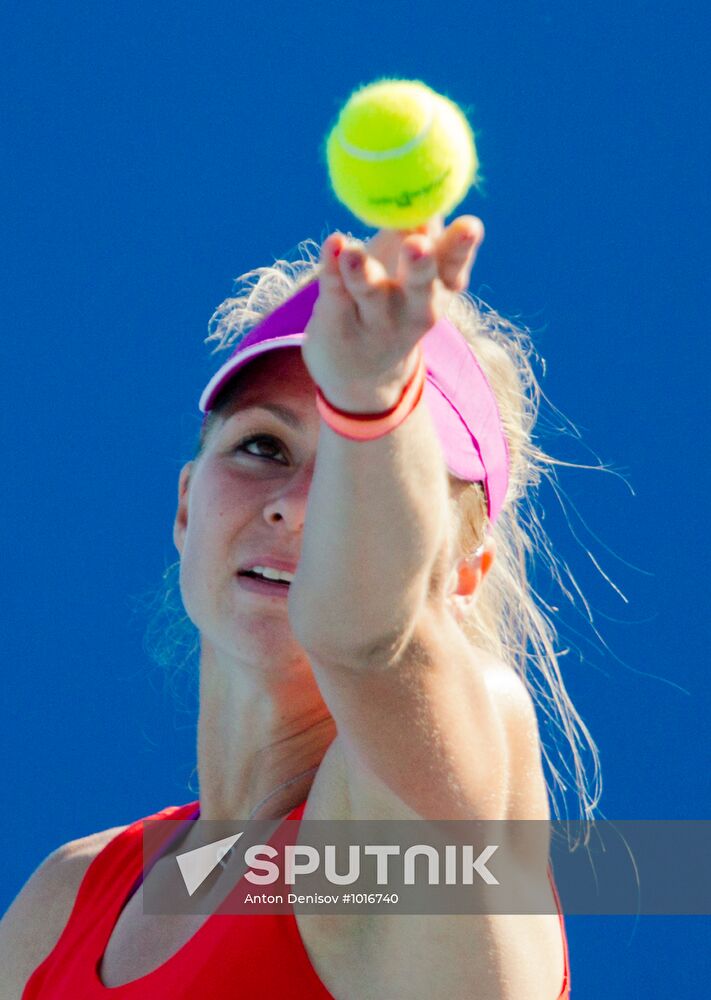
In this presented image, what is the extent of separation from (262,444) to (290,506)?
9cm

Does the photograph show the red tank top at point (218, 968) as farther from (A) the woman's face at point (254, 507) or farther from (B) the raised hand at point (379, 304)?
(B) the raised hand at point (379, 304)

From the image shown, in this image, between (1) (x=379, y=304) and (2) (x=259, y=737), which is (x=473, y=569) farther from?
(1) (x=379, y=304)

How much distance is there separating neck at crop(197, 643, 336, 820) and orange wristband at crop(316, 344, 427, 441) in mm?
421

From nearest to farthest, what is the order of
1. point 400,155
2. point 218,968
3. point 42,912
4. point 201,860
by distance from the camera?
point 400,155 < point 218,968 < point 201,860 < point 42,912

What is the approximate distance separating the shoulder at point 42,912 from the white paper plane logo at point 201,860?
0.14 m

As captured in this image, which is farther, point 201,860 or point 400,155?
point 201,860

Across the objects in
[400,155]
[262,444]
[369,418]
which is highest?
[262,444]

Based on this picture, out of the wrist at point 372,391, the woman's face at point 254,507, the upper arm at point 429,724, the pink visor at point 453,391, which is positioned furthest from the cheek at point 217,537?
the wrist at point 372,391

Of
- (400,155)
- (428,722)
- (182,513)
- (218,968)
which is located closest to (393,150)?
(400,155)

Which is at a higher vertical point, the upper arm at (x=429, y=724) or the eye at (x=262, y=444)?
the eye at (x=262, y=444)

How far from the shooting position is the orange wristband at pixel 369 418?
550 mm

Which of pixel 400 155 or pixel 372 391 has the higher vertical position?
pixel 400 155

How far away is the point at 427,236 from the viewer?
553 millimetres

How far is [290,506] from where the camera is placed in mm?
941
